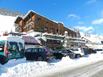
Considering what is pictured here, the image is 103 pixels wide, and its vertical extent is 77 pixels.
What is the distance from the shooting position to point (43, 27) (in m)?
70.4

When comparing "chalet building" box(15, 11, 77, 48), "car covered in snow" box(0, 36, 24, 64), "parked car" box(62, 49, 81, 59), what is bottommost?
"parked car" box(62, 49, 81, 59)

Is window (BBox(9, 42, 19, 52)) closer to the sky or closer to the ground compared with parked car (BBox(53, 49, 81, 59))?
closer to the sky

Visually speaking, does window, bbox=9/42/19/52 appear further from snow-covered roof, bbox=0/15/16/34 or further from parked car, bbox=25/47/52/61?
snow-covered roof, bbox=0/15/16/34

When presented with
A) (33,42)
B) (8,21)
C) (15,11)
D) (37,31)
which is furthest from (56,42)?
(15,11)

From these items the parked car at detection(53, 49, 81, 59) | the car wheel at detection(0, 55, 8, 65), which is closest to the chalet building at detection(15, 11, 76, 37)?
the parked car at detection(53, 49, 81, 59)

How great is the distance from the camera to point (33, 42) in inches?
2079

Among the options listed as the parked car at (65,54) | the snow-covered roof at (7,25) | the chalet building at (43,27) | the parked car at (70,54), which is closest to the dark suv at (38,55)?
the parked car at (65,54)

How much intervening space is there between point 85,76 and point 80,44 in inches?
2864

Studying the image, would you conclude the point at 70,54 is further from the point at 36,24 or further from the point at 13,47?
the point at 36,24

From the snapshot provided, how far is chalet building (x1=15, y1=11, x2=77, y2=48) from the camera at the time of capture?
66.9 metres

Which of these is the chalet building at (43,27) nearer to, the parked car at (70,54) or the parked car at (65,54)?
the parked car at (70,54)

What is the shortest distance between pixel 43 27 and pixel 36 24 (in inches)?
123

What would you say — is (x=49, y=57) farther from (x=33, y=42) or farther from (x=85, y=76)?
(x=33, y=42)

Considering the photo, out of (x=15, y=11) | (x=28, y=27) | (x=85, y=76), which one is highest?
(x=15, y=11)
